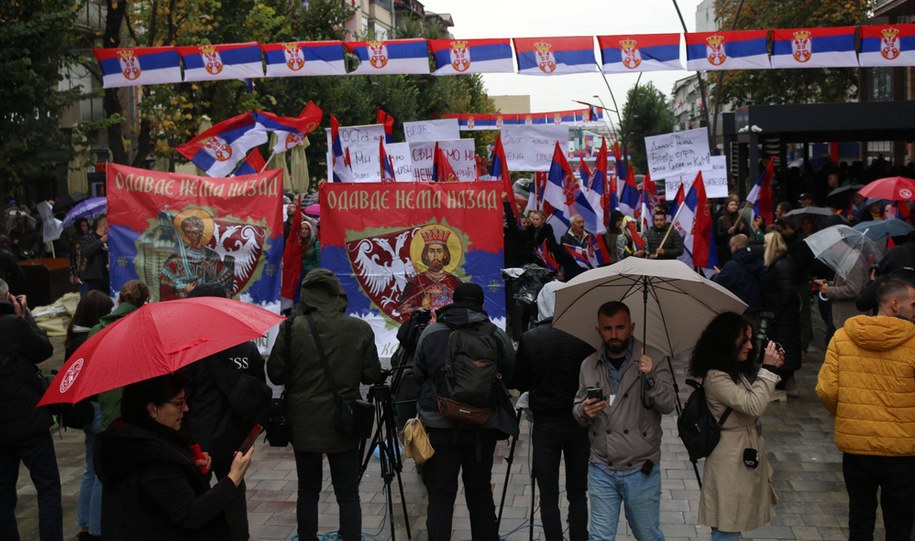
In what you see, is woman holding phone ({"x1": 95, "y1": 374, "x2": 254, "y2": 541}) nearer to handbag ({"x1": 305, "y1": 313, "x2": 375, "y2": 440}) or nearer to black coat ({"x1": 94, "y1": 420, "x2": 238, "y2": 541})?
black coat ({"x1": 94, "y1": 420, "x2": 238, "y2": 541})

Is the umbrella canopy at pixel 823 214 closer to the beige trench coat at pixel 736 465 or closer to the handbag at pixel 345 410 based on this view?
the beige trench coat at pixel 736 465

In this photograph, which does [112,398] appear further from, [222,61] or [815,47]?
[815,47]

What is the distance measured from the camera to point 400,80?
45.6 meters

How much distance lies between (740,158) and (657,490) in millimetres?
16863

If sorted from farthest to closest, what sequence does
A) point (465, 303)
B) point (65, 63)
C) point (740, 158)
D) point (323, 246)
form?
1. point (740, 158)
2. point (65, 63)
3. point (323, 246)
4. point (465, 303)

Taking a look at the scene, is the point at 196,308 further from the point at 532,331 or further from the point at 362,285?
the point at 362,285

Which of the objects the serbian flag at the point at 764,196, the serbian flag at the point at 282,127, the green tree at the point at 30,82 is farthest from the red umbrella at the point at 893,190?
the green tree at the point at 30,82

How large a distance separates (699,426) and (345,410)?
204 centimetres

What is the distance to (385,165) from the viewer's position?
53.6 ft

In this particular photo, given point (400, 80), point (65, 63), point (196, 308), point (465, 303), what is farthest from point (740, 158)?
point (400, 80)

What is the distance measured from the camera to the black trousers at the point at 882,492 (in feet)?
17.4

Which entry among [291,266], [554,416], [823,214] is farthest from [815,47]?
[554,416]

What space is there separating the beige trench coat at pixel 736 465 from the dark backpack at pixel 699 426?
32mm

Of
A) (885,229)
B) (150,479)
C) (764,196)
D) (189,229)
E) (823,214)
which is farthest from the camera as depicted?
(764,196)
